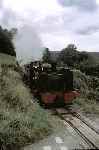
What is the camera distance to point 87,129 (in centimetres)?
1273

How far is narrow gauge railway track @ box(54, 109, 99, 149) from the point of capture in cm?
1068

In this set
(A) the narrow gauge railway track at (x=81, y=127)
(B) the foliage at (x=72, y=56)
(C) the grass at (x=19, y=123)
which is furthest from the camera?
(B) the foliage at (x=72, y=56)

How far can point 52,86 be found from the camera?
19.1 m

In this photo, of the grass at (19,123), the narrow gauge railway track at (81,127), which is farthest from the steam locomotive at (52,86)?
the grass at (19,123)

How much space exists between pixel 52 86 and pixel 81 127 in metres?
6.22

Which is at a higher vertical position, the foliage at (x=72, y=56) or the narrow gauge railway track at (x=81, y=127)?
the foliage at (x=72, y=56)

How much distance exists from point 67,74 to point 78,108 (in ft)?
8.57

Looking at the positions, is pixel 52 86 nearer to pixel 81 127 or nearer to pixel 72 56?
pixel 81 127

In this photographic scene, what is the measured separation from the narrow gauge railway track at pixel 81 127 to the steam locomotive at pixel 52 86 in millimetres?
1262

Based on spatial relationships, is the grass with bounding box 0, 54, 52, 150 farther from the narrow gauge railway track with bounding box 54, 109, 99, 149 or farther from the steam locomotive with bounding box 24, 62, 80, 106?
the steam locomotive with bounding box 24, 62, 80, 106

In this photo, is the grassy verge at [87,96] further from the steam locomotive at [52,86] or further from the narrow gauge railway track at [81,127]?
the narrow gauge railway track at [81,127]

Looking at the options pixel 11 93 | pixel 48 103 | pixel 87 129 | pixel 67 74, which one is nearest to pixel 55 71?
pixel 67 74

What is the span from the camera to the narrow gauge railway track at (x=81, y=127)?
420 inches

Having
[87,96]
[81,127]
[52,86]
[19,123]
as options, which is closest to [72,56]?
[87,96]
